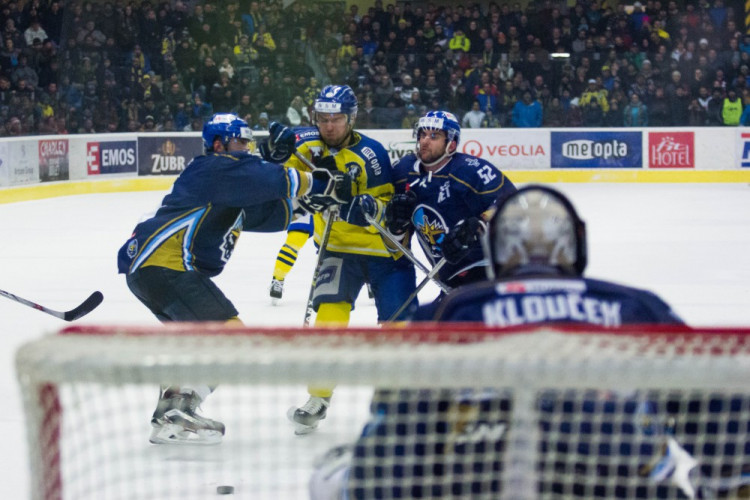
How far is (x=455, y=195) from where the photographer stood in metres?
3.96

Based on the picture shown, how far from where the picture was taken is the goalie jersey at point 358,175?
411cm

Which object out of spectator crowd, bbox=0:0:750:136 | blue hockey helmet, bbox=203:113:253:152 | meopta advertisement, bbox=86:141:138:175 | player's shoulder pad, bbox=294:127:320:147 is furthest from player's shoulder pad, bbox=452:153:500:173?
meopta advertisement, bbox=86:141:138:175

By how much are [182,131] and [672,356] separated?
1261 centimetres

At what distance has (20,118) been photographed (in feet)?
37.9

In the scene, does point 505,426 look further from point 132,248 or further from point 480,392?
point 132,248

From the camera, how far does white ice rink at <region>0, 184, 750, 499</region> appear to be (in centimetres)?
559

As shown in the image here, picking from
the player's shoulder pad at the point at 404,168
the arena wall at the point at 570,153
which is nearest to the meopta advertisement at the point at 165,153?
the arena wall at the point at 570,153

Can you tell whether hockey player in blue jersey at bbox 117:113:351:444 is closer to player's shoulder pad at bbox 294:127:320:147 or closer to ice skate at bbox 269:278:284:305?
player's shoulder pad at bbox 294:127:320:147

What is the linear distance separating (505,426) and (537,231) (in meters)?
0.35

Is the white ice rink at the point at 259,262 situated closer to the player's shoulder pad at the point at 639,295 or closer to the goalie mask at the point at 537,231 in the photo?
the goalie mask at the point at 537,231

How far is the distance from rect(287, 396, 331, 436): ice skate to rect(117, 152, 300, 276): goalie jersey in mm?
550

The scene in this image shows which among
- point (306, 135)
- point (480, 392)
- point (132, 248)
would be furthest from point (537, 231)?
point (306, 135)

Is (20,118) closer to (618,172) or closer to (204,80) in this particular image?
(204,80)

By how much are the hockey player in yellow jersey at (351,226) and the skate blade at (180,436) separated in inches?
25.2
